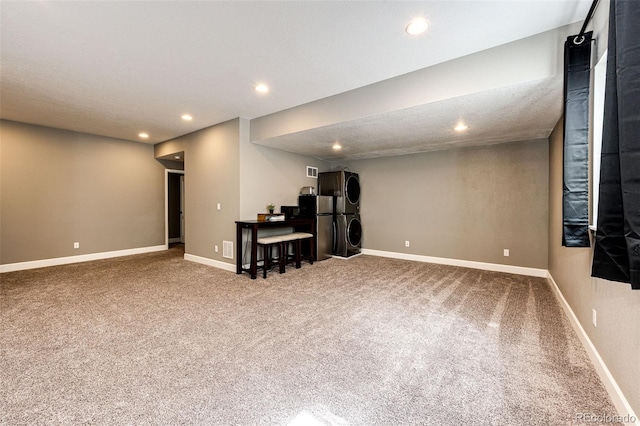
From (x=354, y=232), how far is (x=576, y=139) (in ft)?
13.5

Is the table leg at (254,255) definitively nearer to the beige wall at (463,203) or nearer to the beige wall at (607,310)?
the beige wall at (463,203)

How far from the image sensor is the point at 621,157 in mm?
1126

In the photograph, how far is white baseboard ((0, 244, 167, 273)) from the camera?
4.28m

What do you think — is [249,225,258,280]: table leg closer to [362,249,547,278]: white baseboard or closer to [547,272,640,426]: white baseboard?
[362,249,547,278]: white baseboard

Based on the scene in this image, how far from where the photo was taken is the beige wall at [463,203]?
4074 millimetres

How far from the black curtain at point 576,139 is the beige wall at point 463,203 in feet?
8.58

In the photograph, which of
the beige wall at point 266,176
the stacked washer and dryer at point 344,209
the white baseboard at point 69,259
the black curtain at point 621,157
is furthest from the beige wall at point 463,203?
the white baseboard at point 69,259

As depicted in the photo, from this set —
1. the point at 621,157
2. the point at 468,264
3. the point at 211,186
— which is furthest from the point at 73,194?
the point at 468,264

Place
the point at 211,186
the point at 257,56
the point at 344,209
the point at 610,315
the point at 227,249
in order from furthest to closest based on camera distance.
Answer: the point at 344,209, the point at 211,186, the point at 227,249, the point at 257,56, the point at 610,315

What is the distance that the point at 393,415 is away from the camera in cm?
139

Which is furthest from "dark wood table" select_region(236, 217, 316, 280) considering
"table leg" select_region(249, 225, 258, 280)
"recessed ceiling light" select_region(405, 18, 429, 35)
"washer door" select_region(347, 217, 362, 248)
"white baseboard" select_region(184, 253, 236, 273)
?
"recessed ceiling light" select_region(405, 18, 429, 35)

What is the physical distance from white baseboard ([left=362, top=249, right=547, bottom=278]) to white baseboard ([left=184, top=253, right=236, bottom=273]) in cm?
296

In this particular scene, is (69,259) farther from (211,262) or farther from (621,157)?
(621,157)

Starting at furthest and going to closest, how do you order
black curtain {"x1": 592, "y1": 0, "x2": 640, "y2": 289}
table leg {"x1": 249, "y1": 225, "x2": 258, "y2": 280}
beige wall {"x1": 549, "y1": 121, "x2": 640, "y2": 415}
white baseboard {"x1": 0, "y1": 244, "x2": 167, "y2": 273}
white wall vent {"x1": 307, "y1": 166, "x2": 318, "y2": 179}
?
white wall vent {"x1": 307, "y1": 166, "x2": 318, "y2": 179} < white baseboard {"x1": 0, "y1": 244, "x2": 167, "y2": 273} < table leg {"x1": 249, "y1": 225, "x2": 258, "y2": 280} < beige wall {"x1": 549, "y1": 121, "x2": 640, "y2": 415} < black curtain {"x1": 592, "y1": 0, "x2": 640, "y2": 289}
